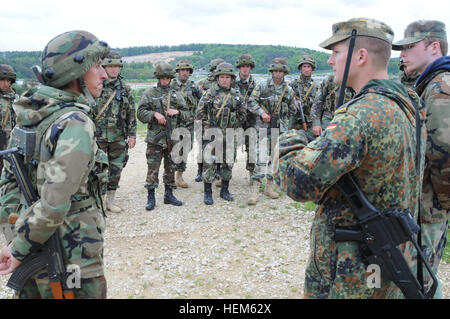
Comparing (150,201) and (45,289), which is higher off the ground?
(45,289)

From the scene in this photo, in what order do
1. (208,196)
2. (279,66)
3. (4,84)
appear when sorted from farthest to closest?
(279,66) < (208,196) < (4,84)

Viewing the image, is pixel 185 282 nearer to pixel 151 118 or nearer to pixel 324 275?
pixel 324 275

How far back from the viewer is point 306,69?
842cm

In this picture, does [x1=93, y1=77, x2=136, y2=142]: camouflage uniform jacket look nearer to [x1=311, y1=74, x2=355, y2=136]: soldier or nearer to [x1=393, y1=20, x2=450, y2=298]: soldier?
[x1=311, y1=74, x2=355, y2=136]: soldier

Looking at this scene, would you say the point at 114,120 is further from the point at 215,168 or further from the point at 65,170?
the point at 65,170

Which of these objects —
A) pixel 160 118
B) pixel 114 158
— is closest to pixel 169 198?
pixel 114 158

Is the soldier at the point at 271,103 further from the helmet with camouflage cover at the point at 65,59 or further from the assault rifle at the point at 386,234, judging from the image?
the assault rifle at the point at 386,234

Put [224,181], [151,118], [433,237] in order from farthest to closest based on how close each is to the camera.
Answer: [224,181] → [151,118] → [433,237]

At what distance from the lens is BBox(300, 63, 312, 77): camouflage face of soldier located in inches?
329

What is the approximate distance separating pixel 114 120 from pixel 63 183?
4451mm

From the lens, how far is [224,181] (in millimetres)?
7305

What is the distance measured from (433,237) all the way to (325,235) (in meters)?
1.36

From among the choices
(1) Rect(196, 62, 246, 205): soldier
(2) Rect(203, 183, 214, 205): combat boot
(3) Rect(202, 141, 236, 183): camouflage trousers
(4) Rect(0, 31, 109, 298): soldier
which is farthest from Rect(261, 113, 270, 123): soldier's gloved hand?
(4) Rect(0, 31, 109, 298): soldier
